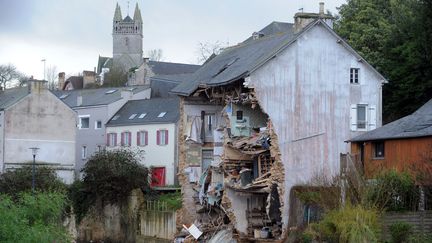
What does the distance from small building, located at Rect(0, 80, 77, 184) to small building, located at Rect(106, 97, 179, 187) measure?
7.00 metres

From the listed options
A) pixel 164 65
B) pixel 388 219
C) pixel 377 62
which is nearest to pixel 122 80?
pixel 164 65

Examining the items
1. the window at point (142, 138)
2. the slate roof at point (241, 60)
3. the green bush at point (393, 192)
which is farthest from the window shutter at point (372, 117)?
the window at point (142, 138)

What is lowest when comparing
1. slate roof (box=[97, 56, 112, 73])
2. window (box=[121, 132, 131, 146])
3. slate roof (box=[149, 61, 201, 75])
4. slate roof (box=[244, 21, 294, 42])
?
window (box=[121, 132, 131, 146])

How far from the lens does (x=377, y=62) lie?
209ft

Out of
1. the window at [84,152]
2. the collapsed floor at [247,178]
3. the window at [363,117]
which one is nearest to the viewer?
the collapsed floor at [247,178]

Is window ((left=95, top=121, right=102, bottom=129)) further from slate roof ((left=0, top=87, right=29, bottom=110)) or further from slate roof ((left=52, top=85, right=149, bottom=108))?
slate roof ((left=0, top=87, right=29, bottom=110))

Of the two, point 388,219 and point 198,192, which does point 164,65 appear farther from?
point 388,219

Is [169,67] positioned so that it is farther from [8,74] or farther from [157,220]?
[157,220]

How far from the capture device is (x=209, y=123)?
202 ft

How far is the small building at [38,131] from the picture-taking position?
73.1 meters

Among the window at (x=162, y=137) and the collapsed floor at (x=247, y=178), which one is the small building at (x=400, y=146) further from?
the window at (x=162, y=137)

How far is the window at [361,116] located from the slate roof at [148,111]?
25599 millimetres

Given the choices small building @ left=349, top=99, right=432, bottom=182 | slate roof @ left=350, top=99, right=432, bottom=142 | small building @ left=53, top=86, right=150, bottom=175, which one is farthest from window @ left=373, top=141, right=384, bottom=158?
small building @ left=53, top=86, right=150, bottom=175

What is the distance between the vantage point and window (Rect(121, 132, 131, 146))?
82812mm
